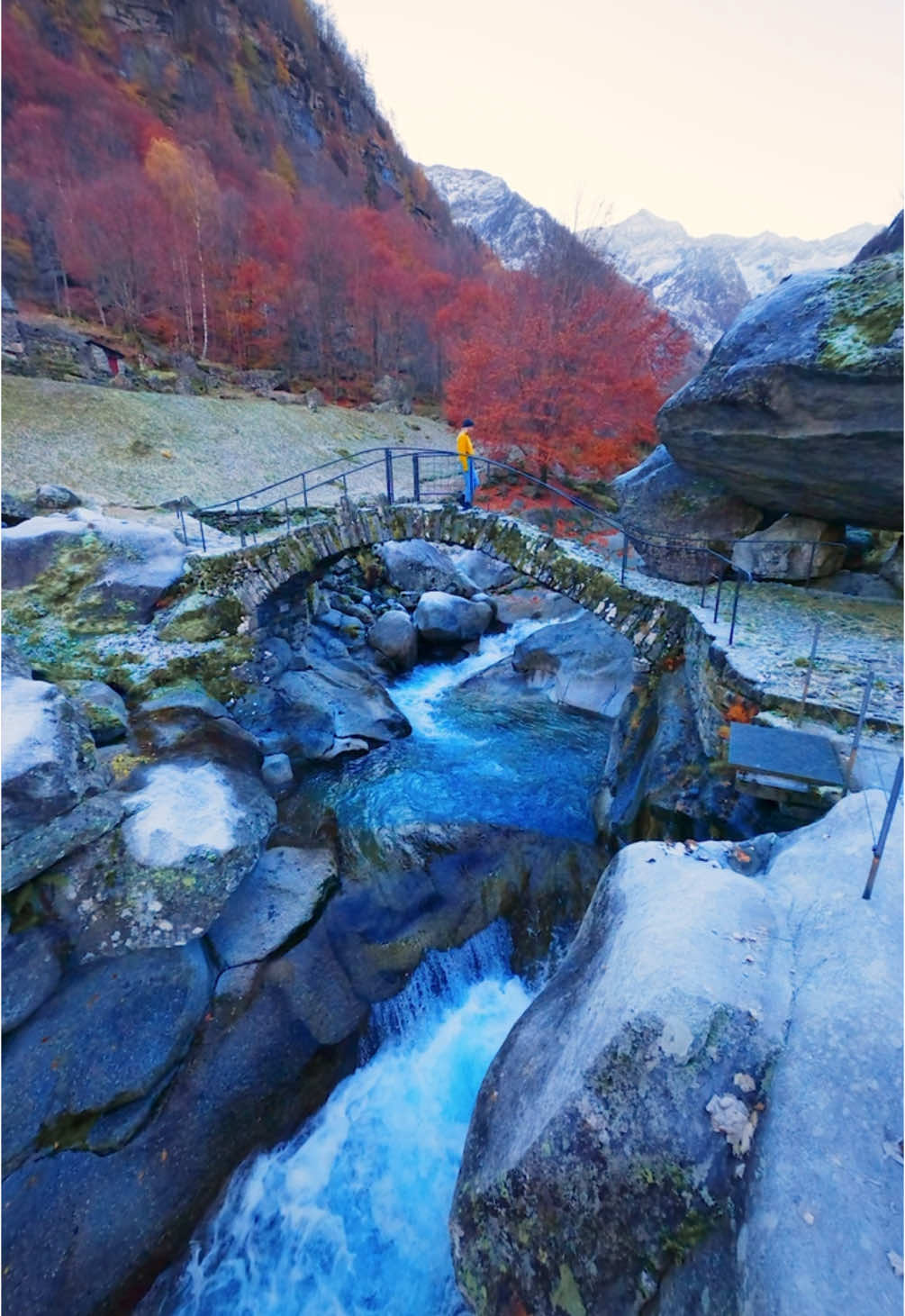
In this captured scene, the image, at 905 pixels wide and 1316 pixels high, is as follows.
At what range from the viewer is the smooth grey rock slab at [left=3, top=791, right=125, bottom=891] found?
17.4ft

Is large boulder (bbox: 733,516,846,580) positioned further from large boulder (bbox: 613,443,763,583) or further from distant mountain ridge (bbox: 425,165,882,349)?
distant mountain ridge (bbox: 425,165,882,349)

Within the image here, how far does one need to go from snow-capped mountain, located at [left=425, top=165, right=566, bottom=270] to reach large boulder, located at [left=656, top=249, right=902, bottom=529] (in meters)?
65.3

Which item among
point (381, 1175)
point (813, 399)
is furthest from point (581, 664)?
point (381, 1175)

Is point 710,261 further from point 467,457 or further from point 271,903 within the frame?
point 271,903

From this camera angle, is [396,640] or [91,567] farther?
[396,640]

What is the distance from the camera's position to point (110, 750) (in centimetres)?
709

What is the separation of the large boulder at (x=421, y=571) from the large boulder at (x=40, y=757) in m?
11.7

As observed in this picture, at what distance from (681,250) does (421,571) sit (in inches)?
Result: 3737

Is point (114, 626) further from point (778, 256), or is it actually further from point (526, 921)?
point (778, 256)

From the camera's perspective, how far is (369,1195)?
4.64 metres

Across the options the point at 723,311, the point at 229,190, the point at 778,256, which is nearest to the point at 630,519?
the point at 229,190

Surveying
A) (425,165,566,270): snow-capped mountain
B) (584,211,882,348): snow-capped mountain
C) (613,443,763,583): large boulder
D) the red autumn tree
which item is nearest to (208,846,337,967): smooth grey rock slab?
(613,443,763,583): large boulder

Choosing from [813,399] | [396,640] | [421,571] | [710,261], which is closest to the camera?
[813,399]

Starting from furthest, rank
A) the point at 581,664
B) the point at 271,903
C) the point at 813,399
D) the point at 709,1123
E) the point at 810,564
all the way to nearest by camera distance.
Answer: the point at 581,664 → the point at 810,564 → the point at 813,399 → the point at 271,903 → the point at 709,1123
